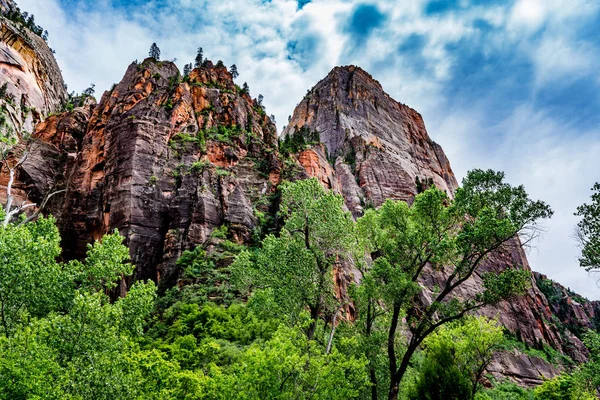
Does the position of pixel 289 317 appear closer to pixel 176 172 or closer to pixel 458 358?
pixel 458 358

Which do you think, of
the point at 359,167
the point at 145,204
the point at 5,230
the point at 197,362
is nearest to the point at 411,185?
the point at 359,167

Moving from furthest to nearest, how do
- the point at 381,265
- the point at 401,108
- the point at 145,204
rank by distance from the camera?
the point at 401,108 < the point at 145,204 < the point at 381,265

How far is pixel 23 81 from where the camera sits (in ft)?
240

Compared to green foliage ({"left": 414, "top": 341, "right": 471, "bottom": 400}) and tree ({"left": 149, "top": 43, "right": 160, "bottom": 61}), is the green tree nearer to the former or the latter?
green foliage ({"left": 414, "top": 341, "right": 471, "bottom": 400})

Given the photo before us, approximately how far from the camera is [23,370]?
10648mm

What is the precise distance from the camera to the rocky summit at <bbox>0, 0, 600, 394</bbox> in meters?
40.3

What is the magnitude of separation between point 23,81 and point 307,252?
Result: 81558 millimetres

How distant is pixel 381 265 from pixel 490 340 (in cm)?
1140

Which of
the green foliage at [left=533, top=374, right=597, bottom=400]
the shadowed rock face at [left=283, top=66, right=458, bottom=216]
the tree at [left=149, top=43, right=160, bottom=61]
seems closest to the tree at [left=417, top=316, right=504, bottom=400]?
the green foliage at [left=533, top=374, right=597, bottom=400]

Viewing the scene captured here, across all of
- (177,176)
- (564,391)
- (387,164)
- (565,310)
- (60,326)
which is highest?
(387,164)

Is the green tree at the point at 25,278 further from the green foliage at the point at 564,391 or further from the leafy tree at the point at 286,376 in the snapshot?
the green foliage at the point at 564,391

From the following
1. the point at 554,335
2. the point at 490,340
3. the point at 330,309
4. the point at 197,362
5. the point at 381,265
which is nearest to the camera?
the point at 381,265

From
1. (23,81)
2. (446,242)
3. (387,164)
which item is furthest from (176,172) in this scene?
(387,164)

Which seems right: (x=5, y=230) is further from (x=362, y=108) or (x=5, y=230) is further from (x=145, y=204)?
(x=362, y=108)
